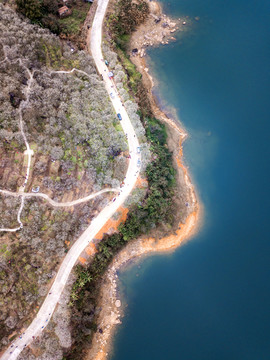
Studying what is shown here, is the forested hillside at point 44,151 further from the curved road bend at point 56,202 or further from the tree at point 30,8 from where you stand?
the tree at point 30,8

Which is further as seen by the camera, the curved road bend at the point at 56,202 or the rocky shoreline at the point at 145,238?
the rocky shoreline at the point at 145,238

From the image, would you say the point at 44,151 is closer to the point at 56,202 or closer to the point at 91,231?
the point at 56,202

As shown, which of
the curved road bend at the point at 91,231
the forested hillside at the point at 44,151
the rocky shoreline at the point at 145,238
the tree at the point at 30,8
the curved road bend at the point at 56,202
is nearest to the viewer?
the forested hillside at the point at 44,151

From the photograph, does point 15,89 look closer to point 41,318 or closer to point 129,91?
point 129,91

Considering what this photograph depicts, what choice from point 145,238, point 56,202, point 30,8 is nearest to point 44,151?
point 56,202

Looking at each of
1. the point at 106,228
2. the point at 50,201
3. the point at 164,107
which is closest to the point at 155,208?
the point at 106,228

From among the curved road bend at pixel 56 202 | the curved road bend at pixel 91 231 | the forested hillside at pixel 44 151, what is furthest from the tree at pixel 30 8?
the curved road bend at pixel 56 202
